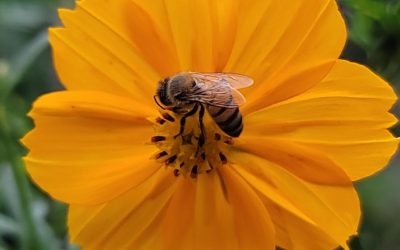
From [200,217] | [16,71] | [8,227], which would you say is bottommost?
[8,227]

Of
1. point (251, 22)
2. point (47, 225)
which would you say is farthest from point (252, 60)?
point (47, 225)

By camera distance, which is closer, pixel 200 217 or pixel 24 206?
pixel 200 217

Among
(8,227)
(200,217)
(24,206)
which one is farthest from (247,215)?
(8,227)

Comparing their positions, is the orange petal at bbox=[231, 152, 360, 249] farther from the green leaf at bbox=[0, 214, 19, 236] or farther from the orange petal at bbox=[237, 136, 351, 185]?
the green leaf at bbox=[0, 214, 19, 236]

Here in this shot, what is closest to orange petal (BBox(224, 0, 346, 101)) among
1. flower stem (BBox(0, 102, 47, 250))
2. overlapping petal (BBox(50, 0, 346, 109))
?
overlapping petal (BBox(50, 0, 346, 109))

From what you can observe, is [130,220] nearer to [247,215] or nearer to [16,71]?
[247,215]

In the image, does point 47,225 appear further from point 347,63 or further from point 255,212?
point 347,63

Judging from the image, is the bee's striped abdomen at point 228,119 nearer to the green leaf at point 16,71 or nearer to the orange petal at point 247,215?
the orange petal at point 247,215

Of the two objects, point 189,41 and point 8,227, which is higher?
point 189,41
